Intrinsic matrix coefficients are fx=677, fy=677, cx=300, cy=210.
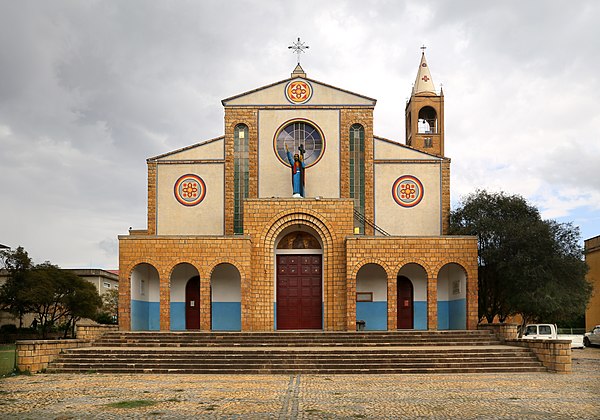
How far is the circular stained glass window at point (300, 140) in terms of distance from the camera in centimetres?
2970

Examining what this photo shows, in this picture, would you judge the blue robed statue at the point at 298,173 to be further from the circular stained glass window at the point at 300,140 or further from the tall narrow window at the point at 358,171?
the tall narrow window at the point at 358,171

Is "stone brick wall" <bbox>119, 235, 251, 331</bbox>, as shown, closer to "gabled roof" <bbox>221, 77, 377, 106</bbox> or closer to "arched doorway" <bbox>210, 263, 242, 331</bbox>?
"arched doorway" <bbox>210, 263, 242, 331</bbox>

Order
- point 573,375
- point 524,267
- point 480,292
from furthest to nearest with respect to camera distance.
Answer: point 480,292 → point 524,267 → point 573,375

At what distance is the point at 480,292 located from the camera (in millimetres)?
29359

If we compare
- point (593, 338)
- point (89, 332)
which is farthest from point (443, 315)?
point (89, 332)

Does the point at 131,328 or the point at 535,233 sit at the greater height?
the point at 535,233

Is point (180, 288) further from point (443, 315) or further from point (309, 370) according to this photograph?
point (443, 315)

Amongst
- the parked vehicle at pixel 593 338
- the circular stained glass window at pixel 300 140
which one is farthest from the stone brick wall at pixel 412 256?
the parked vehicle at pixel 593 338

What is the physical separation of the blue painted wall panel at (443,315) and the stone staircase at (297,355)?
4.52 metres

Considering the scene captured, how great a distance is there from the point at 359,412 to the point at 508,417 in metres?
2.78

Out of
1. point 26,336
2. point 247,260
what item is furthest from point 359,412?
point 26,336

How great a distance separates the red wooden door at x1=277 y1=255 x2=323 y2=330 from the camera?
91.1 ft

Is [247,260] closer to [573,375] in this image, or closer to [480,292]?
[480,292]


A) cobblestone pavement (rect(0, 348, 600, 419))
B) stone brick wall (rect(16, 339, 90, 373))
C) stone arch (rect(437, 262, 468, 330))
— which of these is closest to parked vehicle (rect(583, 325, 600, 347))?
stone arch (rect(437, 262, 468, 330))
